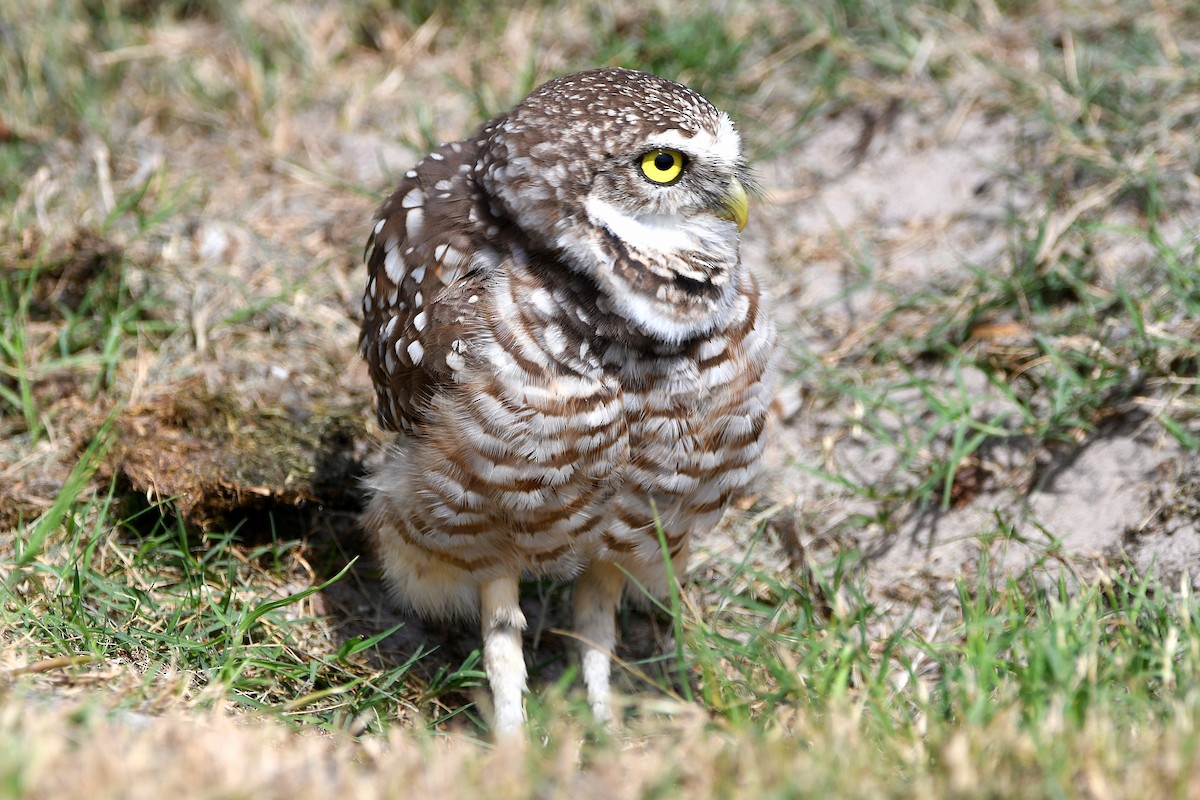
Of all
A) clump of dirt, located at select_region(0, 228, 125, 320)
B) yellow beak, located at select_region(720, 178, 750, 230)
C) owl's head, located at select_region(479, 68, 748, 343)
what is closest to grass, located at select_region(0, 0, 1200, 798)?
clump of dirt, located at select_region(0, 228, 125, 320)

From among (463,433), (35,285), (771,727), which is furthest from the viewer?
(35,285)

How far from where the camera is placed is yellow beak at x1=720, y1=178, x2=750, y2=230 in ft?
10.00

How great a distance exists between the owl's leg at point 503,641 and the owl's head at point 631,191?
990mm

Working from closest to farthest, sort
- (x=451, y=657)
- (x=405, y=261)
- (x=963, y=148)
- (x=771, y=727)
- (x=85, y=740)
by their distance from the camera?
(x=85, y=740), (x=771, y=727), (x=405, y=261), (x=451, y=657), (x=963, y=148)

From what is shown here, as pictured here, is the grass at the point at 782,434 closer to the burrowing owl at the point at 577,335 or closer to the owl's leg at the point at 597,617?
the owl's leg at the point at 597,617

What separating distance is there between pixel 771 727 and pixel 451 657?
1501 mm

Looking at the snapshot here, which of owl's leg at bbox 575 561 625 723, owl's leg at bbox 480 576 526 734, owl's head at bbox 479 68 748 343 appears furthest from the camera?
owl's leg at bbox 575 561 625 723

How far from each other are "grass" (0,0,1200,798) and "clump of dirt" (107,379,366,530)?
0.05ft

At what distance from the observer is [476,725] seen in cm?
353

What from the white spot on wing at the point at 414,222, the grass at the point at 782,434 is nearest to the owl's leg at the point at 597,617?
the grass at the point at 782,434

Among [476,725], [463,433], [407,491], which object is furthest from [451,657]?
[463,433]

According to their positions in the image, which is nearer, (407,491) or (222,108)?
(407,491)

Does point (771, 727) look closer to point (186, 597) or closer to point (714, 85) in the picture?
point (186, 597)

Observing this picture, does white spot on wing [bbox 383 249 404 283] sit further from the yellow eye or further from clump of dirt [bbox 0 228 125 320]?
clump of dirt [bbox 0 228 125 320]
